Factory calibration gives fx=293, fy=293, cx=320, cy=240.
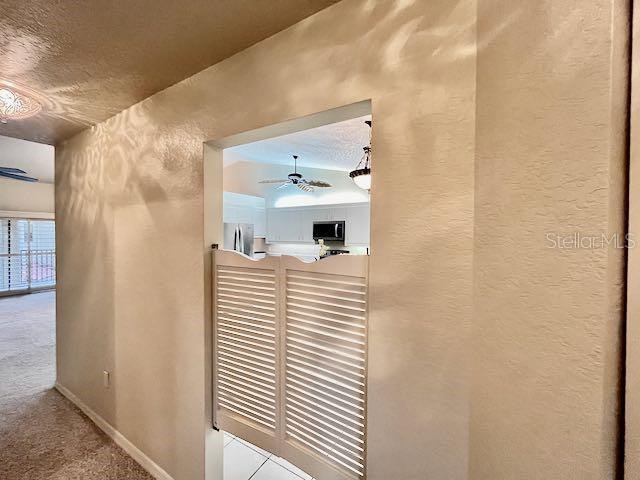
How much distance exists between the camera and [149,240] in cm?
186

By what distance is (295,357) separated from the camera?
52.3 inches

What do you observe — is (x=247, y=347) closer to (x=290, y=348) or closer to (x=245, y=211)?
(x=290, y=348)

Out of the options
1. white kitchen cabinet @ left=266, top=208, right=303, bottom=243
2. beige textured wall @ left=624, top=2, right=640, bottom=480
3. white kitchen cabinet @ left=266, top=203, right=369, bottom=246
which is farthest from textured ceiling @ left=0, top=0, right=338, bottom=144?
white kitchen cabinet @ left=266, top=208, right=303, bottom=243

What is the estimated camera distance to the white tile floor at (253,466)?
2021 millimetres

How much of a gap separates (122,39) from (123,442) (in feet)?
8.27

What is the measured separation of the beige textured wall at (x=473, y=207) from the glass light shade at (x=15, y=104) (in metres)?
1.04

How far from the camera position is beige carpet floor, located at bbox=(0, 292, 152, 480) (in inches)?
74.4

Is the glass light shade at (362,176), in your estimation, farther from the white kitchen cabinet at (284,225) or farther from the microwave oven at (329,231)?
the white kitchen cabinet at (284,225)

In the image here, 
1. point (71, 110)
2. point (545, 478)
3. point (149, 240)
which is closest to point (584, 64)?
point (545, 478)

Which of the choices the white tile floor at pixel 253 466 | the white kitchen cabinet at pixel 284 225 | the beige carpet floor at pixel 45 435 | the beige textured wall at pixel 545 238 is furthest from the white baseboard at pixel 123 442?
the white kitchen cabinet at pixel 284 225

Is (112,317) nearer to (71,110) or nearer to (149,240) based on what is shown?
(149,240)

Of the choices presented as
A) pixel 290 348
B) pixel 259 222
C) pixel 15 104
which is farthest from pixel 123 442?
pixel 259 222

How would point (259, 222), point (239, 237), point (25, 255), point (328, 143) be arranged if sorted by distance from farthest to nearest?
point (259, 222) < point (25, 255) < point (239, 237) < point (328, 143)

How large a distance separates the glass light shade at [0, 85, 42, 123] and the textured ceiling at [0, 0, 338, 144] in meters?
0.06
